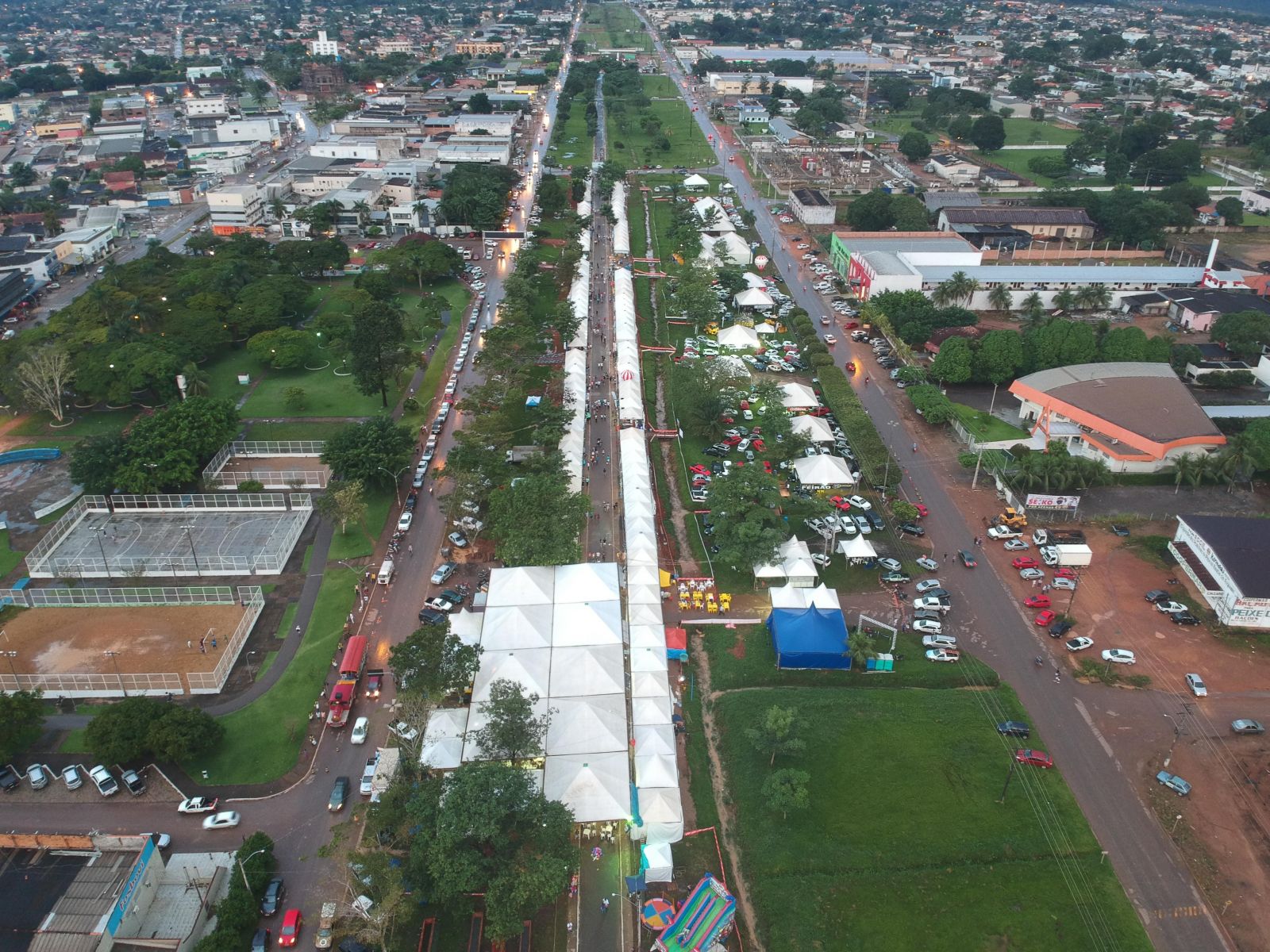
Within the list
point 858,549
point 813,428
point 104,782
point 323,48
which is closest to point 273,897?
point 104,782

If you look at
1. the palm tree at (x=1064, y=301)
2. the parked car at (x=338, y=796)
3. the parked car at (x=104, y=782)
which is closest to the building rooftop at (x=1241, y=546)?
the palm tree at (x=1064, y=301)

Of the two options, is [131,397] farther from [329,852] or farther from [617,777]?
[617,777]

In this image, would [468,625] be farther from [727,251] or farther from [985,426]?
[727,251]

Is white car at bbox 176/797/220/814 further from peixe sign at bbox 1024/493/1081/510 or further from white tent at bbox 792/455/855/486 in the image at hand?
peixe sign at bbox 1024/493/1081/510

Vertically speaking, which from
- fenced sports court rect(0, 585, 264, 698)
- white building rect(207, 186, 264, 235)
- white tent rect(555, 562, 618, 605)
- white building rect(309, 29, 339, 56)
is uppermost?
white building rect(309, 29, 339, 56)

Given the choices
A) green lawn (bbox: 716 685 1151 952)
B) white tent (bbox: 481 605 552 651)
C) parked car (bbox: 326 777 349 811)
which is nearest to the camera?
green lawn (bbox: 716 685 1151 952)

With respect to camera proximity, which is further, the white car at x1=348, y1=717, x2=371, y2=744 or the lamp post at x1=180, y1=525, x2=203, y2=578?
the lamp post at x1=180, y1=525, x2=203, y2=578

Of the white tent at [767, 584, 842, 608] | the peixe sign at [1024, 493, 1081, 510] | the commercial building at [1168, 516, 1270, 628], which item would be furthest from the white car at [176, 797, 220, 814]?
the commercial building at [1168, 516, 1270, 628]
